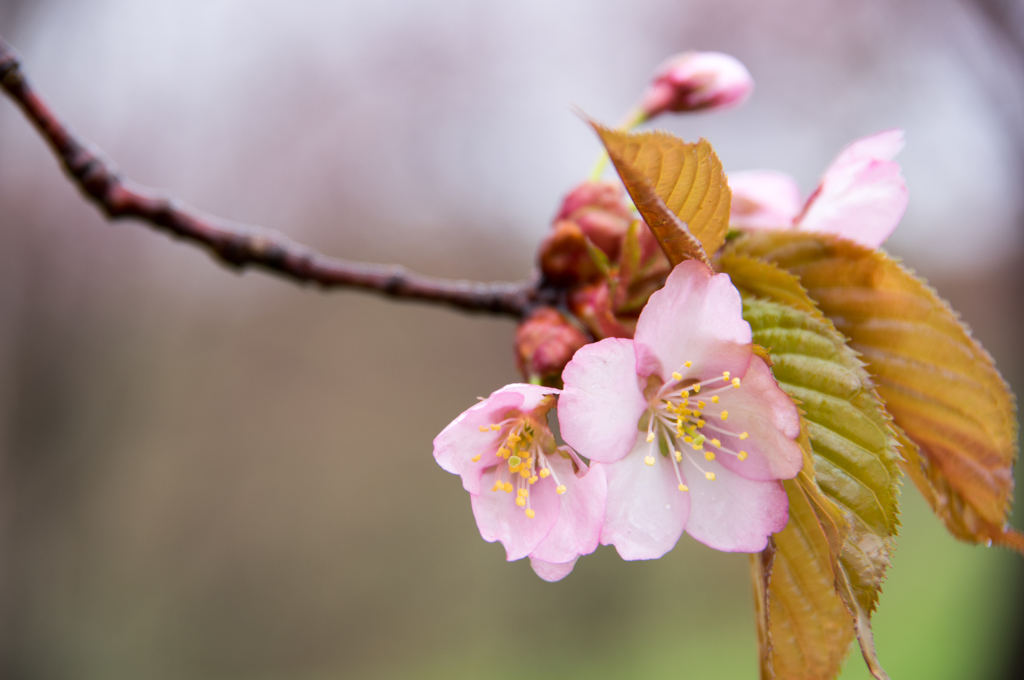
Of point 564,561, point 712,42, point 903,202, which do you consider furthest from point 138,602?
point 712,42

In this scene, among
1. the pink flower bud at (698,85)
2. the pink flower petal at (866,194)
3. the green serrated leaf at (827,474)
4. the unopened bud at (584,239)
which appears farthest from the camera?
the pink flower bud at (698,85)

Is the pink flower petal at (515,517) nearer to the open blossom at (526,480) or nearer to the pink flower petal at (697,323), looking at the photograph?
the open blossom at (526,480)

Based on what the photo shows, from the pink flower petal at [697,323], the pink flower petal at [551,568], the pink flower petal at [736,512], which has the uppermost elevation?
the pink flower petal at [697,323]

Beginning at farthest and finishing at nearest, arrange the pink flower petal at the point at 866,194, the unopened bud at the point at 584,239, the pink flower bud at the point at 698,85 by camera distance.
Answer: the pink flower bud at the point at 698,85 < the unopened bud at the point at 584,239 < the pink flower petal at the point at 866,194

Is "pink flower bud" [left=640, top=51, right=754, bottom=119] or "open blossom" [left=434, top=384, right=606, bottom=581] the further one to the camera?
"pink flower bud" [left=640, top=51, right=754, bottom=119]

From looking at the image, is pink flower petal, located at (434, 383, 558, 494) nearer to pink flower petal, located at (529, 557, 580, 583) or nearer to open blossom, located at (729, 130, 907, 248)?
pink flower petal, located at (529, 557, 580, 583)

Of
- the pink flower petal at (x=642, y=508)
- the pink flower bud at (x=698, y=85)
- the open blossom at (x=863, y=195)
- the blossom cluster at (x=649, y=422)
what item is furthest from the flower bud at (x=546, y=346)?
the pink flower bud at (x=698, y=85)

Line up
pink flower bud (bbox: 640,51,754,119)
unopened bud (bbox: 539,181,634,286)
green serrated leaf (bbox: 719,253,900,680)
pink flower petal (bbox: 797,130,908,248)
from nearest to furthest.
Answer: green serrated leaf (bbox: 719,253,900,680) < pink flower petal (bbox: 797,130,908,248) < unopened bud (bbox: 539,181,634,286) < pink flower bud (bbox: 640,51,754,119)

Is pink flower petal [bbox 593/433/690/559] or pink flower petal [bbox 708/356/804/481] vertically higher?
pink flower petal [bbox 708/356/804/481]

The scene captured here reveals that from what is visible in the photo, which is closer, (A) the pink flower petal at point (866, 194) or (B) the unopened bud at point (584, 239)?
(A) the pink flower petal at point (866, 194)

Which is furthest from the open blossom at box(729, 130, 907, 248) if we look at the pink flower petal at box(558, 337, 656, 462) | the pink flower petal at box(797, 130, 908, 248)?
the pink flower petal at box(558, 337, 656, 462)
